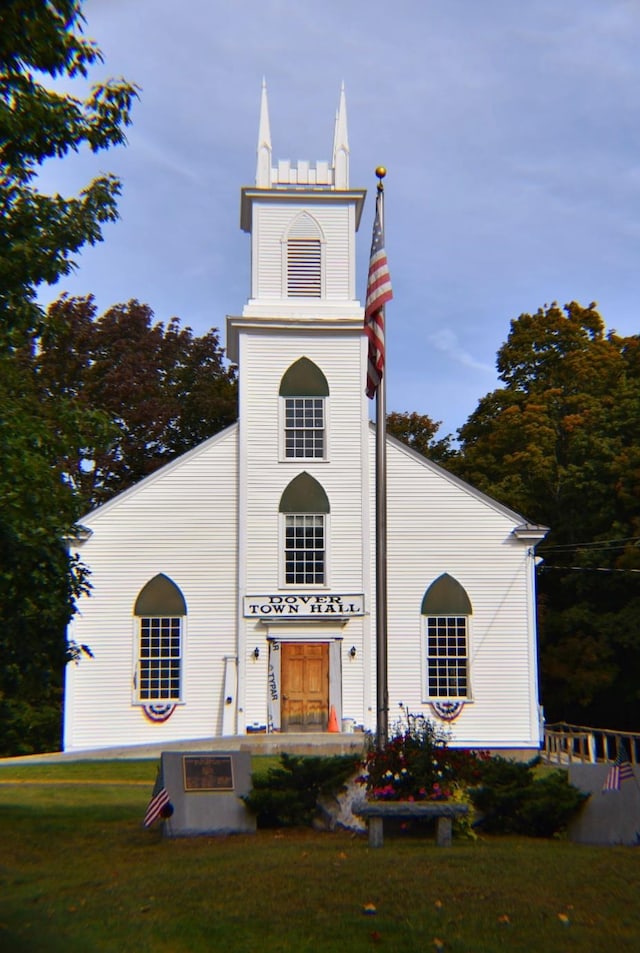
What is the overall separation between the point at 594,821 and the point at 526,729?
14619 millimetres

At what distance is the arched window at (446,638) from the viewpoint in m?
26.8

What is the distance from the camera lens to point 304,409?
1096 inches

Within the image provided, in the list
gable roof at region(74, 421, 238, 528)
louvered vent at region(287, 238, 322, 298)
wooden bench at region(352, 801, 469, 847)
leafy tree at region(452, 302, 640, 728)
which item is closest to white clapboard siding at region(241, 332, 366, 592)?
gable roof at region(74, 421, 238, 528)

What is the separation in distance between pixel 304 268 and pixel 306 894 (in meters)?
21.1

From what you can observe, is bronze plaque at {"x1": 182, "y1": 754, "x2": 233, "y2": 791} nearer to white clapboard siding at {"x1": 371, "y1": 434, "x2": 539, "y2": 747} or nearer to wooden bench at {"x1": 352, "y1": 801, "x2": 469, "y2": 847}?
wooden bench at {"x1": 352, "y1": 801, "x2": 469, "y2": 847}

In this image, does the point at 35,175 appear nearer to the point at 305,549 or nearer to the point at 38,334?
the point at 38,334

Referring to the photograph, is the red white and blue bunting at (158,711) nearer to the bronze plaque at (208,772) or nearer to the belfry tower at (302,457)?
the belfry tower at (302,457)

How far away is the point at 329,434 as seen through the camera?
27.7m

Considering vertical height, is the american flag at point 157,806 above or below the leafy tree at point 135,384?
below

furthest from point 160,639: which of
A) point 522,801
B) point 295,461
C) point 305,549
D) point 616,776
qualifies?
point 616,776

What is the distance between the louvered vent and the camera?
93.5 ft

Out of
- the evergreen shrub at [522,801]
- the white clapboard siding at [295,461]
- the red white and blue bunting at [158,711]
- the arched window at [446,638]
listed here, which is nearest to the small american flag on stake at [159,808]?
the evergreen shrub at [522,801]

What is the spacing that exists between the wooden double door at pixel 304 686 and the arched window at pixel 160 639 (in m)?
2.49

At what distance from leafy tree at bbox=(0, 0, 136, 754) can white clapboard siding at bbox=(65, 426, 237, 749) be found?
12.3 meters
